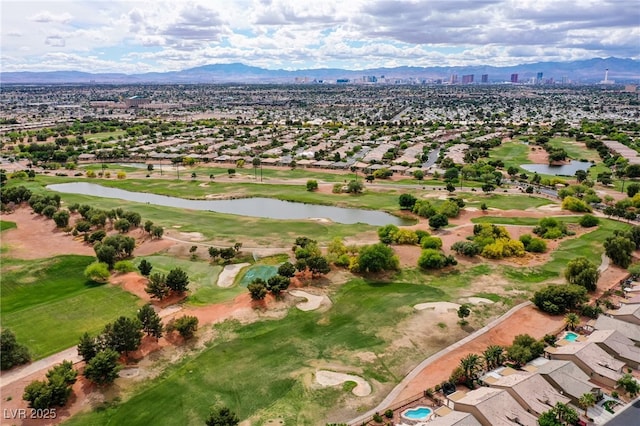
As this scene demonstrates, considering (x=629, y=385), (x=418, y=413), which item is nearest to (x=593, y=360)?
(x=629, y=385)

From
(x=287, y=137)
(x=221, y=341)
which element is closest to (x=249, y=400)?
(x=221, y=341)

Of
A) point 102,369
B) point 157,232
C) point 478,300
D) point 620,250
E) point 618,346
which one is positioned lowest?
point 478,300

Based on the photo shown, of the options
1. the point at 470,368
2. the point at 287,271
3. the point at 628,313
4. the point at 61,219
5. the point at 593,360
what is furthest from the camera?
the point at 61,219

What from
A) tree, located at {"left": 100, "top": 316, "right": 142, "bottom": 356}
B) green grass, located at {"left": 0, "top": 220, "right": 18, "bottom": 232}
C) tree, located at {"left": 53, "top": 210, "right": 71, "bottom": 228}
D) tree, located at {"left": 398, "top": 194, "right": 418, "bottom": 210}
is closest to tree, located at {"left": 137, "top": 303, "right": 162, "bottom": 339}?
tree, located at {"left": 100, "top": 316, "right": 142, "bottom": 356}

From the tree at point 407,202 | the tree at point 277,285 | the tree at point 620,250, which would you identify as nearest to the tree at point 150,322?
the tree at point 277,285

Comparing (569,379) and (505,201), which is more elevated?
(569,379)

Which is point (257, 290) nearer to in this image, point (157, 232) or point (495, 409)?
point (495, 409)

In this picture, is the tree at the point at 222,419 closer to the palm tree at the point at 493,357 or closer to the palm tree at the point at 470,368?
the palm tree at the point at 470,368
